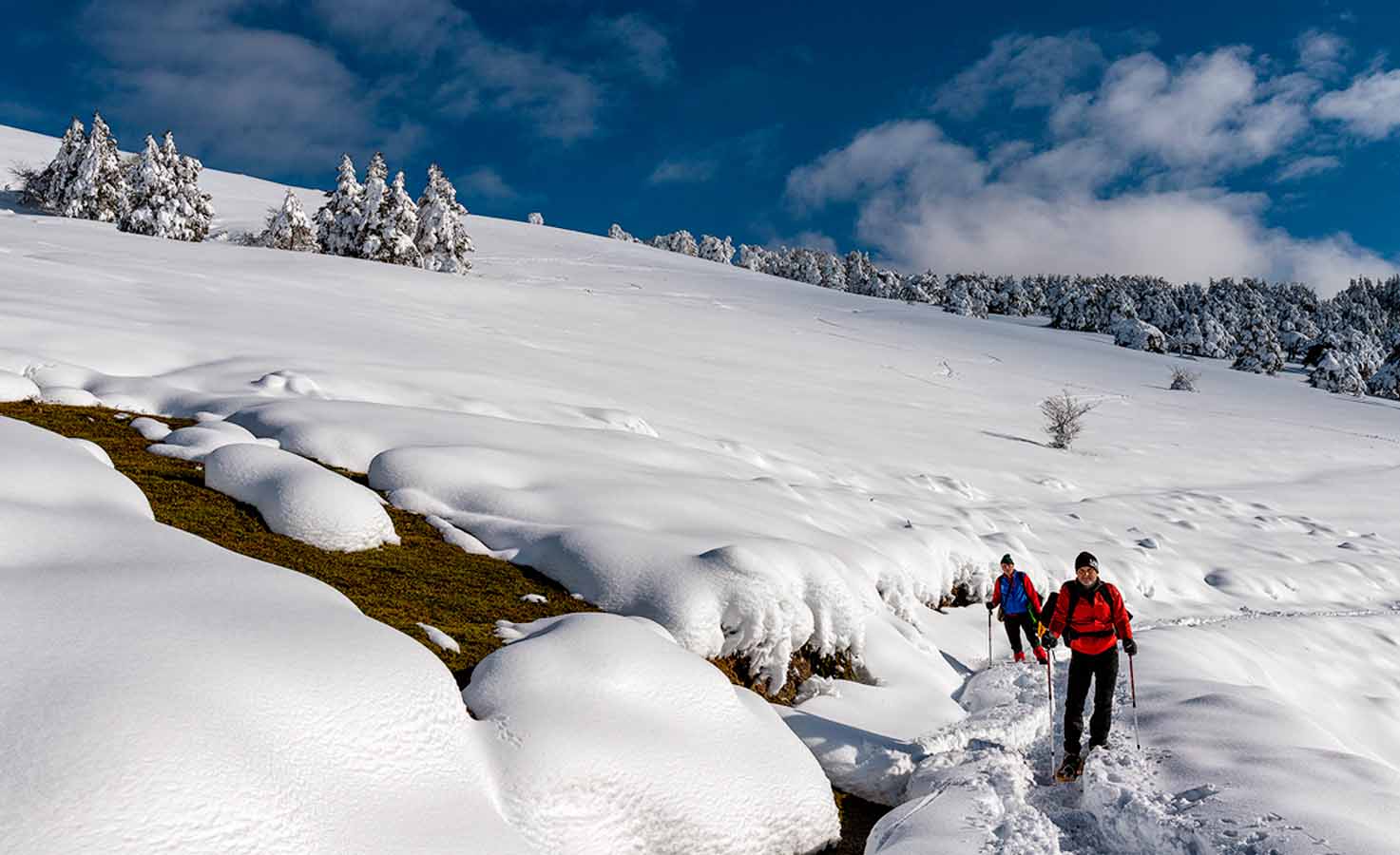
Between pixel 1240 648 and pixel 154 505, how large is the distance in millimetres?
13458

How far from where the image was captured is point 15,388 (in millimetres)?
10680

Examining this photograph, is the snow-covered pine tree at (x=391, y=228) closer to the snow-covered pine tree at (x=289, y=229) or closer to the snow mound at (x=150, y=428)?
the snow-covered pine tree at (x=289, y=229)

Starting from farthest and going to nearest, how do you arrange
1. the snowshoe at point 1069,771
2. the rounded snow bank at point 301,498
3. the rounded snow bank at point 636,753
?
the rounded snow bank at point 301,498 < the snowshoe at point 1069,771 < the rounded snow bank at point 636,753

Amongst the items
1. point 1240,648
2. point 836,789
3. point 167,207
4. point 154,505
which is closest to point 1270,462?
point 1240,648

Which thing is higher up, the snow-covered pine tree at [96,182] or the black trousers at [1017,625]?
the snow-covered pine tree at [96,182]

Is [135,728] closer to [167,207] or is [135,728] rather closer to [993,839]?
[993,839]

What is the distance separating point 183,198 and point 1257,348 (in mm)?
105519

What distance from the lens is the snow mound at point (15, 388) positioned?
10.5m

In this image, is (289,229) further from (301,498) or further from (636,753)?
(636,753)

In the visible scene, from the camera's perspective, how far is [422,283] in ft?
126

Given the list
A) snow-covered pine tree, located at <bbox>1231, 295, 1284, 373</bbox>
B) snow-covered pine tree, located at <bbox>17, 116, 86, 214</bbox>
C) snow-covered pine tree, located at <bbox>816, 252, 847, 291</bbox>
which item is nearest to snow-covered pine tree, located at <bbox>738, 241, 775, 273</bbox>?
snow-covered pine tree, located at <bbox>816, 252, 847, 291</bbox>

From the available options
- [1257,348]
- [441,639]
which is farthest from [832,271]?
[441,639]

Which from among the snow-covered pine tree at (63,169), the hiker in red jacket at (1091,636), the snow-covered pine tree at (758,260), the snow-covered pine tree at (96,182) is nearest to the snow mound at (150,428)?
the hiker in red jacket at (1091,636)

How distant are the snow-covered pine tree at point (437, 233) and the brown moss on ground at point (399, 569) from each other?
179ft
